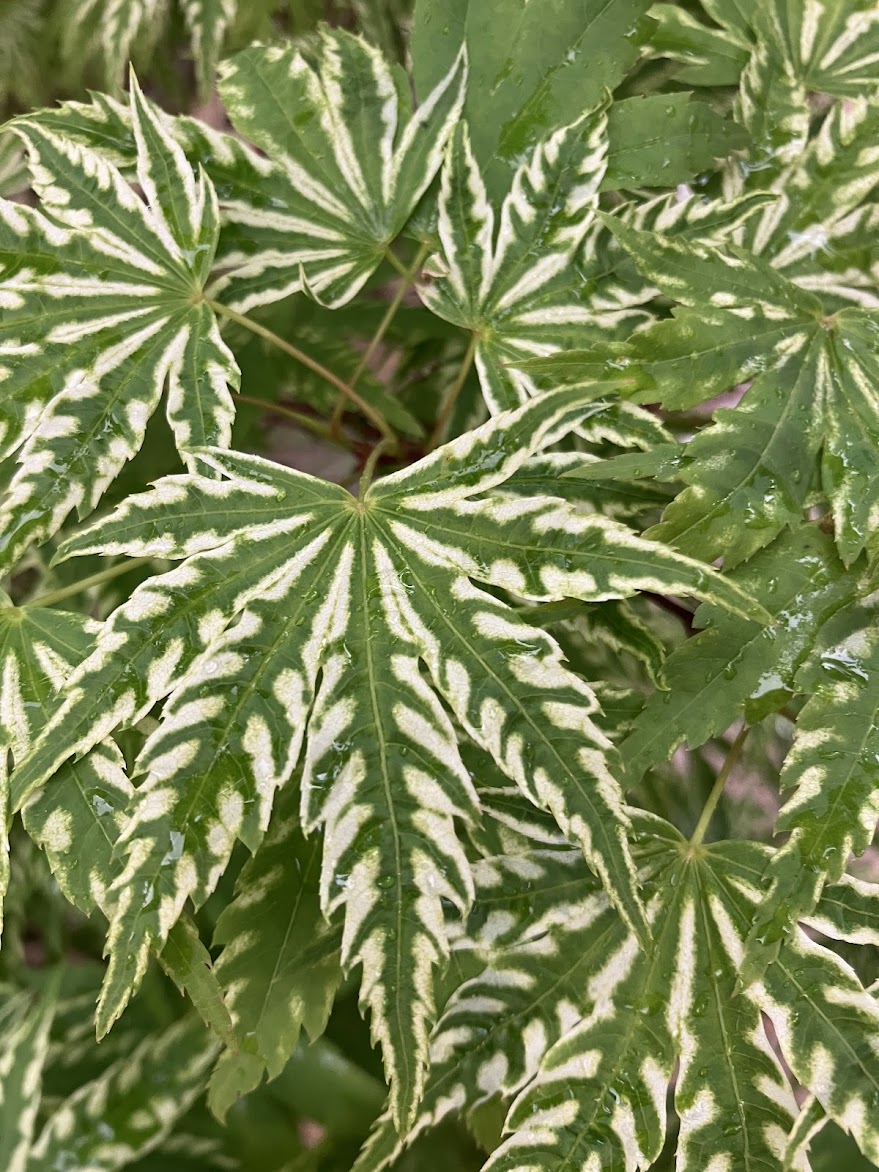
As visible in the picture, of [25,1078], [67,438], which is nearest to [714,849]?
[67,438]

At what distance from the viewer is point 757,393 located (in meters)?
0.52

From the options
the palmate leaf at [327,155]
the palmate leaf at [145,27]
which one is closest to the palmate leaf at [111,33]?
the palmate leaf at [145,27]

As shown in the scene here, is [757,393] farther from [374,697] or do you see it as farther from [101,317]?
[101,317]

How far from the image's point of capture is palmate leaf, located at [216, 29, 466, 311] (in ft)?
2.01

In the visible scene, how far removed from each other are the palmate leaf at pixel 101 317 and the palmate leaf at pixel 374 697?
8cm

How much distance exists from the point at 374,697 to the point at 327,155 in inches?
16.2

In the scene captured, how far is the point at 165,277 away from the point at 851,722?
54 cm

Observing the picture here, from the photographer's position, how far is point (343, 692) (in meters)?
0.49

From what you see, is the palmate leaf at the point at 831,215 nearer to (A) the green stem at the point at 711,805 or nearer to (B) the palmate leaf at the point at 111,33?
(A) the green stem at the point at 711,805

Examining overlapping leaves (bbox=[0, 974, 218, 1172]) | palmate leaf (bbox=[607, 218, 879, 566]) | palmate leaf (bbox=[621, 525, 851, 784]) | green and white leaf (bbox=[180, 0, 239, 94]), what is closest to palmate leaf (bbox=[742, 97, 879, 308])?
palmate leaf (bbox=[607, 218, 879, 566])

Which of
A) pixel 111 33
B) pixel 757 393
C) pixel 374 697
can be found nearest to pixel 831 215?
pixel 757 393

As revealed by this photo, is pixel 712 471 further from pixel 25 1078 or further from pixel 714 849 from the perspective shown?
pixel 25 1078

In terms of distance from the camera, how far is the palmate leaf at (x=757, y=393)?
50 cm

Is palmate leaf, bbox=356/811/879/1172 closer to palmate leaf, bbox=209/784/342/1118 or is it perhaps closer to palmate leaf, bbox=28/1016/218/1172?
palmate leaf, bbox=209/784/342/1118
